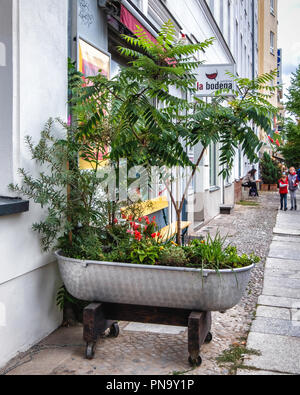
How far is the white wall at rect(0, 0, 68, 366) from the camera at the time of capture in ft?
12.0

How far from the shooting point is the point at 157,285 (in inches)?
142

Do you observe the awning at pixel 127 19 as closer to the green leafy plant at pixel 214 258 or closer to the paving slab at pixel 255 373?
the green leafy plant at pixel 214 258

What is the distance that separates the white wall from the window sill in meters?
0.07

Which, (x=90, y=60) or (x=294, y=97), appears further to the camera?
(x=294, y=97)

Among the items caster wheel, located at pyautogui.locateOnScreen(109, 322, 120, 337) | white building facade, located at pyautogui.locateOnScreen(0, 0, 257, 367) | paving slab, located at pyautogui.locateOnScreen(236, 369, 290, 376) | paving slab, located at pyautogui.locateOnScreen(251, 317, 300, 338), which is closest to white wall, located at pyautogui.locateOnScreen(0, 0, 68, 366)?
white building facade, located at pyautogui.locateOnScreen(0, 0, 257, 367)

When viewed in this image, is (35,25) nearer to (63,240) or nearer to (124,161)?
(124,161)

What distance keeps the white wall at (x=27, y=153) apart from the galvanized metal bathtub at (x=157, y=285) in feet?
1.31

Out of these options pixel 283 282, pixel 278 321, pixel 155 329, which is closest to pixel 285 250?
pixel 283 282

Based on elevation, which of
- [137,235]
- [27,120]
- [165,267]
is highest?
[27,120]

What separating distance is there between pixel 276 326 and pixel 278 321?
6.5 inches

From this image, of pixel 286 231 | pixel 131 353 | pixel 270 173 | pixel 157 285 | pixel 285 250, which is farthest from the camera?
pixel 270 173

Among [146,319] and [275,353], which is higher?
[146,319]

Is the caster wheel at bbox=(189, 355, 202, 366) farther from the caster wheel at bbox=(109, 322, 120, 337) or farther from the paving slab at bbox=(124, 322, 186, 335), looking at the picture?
the caster wheel at bbox=(109, 322, 120, 337)

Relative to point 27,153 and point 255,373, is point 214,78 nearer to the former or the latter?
point 27,153
